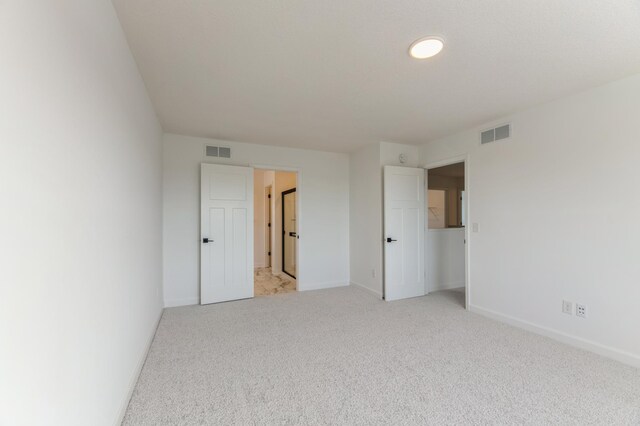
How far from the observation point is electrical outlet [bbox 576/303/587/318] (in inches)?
104

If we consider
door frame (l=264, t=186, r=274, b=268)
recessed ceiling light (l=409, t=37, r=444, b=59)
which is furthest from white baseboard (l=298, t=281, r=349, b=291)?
recessed ceiling light (l=409, t=37, r=444, b=59)

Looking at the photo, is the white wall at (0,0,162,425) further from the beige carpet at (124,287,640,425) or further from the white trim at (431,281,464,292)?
the white trim at (431,281,464,292)

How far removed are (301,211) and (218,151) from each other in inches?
61.5

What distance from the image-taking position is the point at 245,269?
4262mm

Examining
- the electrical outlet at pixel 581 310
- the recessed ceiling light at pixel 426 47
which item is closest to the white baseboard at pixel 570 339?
the electrical outlet at pixel 581 310

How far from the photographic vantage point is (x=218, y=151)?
4207 mm

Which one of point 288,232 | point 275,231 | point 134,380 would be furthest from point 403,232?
point 134,380

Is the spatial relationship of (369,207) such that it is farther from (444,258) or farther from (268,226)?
(268,226)

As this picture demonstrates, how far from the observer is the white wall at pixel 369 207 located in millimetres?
4371

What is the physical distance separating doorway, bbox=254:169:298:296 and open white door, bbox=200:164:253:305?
828mm

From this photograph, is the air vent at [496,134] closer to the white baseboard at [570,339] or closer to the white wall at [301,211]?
the white baseboard at [570,339]

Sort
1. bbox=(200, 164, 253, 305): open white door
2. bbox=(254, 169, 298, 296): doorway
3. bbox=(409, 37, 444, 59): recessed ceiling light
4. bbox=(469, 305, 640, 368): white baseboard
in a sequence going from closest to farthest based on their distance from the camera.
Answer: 1. bbox=(409, 37, 444, 59): recessed ceiling light
2. bbox=(469, 305, 640, 368): white baseboard
3. bbox=(200, 164, 253, 305): open white door
4. bbox=(254, 169, 298, 296): doorway

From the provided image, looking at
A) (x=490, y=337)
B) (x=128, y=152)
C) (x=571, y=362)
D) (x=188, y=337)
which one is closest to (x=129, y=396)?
(x=188, y=337)

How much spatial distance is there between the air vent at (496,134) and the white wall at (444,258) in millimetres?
1697
